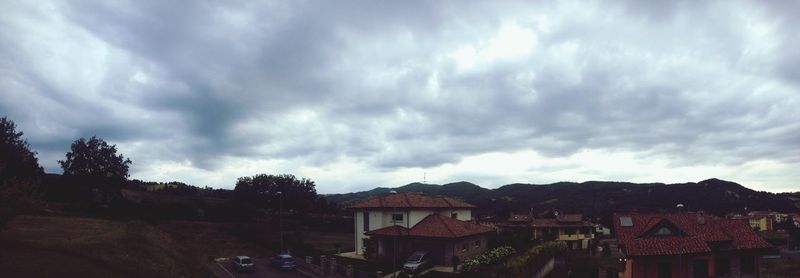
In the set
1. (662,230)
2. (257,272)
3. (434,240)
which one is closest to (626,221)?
(662,230)

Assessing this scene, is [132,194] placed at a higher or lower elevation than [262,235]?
higher

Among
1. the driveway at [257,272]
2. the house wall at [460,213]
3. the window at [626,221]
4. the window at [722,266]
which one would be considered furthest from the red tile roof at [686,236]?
the driveway at [257,272]

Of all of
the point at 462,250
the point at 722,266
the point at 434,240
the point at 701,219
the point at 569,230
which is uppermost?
the point at 701,219

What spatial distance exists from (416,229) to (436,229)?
281 cm

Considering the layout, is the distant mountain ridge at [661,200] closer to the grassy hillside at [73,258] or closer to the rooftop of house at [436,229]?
the rooftop of house at [436,229]

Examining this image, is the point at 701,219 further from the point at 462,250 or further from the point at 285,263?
the point at 285,263

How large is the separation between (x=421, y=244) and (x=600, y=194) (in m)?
168

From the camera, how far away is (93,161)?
6875cm

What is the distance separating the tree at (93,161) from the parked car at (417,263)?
52658 millimetres

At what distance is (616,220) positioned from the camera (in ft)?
140

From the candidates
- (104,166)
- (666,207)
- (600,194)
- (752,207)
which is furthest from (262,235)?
(752,207)

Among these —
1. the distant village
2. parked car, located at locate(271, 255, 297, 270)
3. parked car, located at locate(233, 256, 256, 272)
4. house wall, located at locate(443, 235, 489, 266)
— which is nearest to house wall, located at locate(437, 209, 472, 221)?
the distant village

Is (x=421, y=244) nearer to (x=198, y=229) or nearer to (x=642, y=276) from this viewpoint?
(x=642, y=276)

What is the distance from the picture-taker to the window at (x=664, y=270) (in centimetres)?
3672
